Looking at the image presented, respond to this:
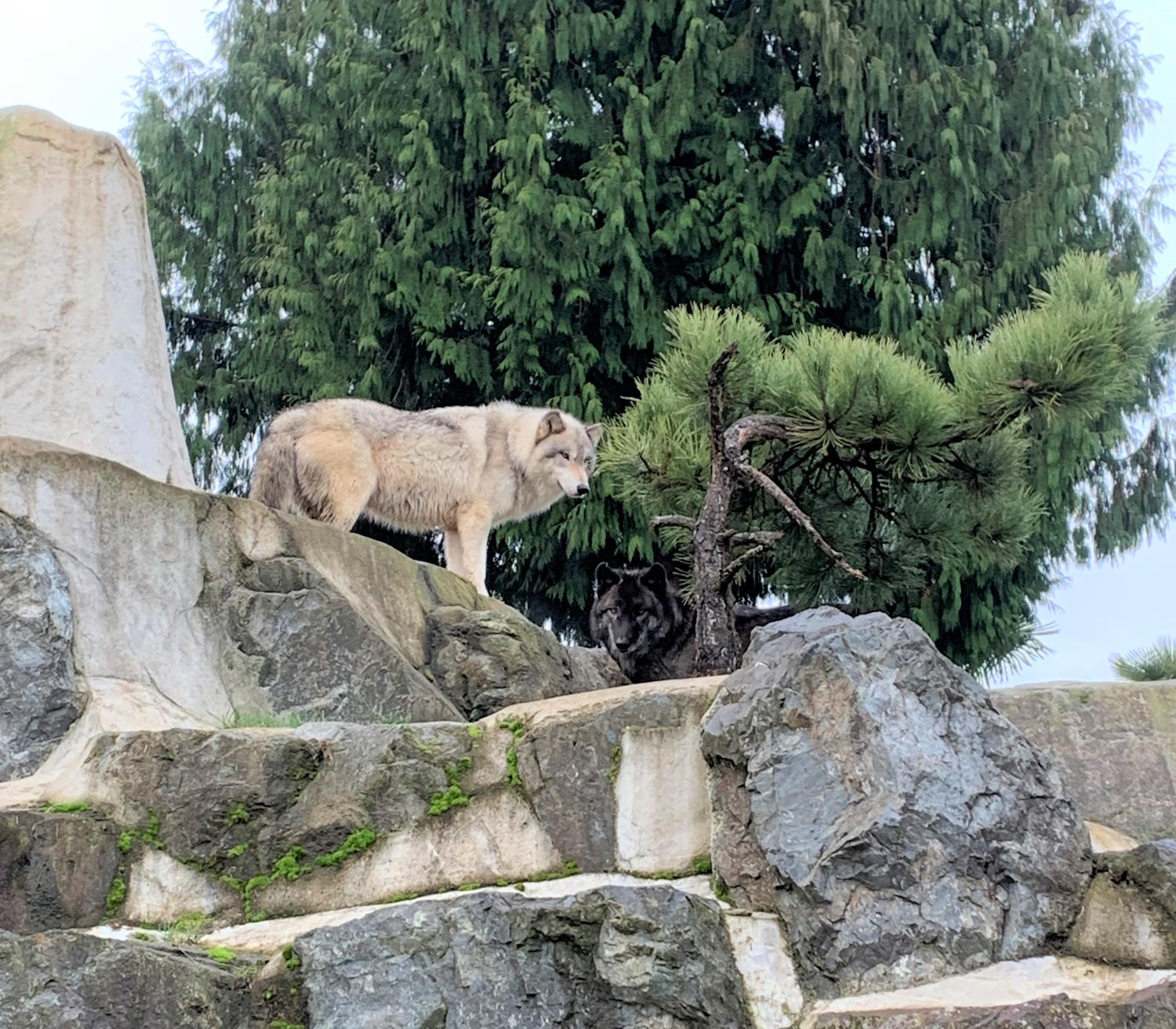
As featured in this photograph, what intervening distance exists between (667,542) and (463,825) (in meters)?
4.72

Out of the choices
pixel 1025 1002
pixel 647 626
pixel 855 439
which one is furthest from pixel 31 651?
pixel 1025 1002

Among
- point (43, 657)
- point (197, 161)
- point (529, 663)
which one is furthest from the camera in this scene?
point (197, 161)

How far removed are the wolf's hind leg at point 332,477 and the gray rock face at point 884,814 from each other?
4.00 m

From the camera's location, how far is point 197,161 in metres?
14.6

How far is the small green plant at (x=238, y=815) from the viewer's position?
4734mm

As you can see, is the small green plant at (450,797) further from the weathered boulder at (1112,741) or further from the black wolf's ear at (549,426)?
the black wolf's ear at (549,426)

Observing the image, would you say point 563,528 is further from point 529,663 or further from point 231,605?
point 231,605

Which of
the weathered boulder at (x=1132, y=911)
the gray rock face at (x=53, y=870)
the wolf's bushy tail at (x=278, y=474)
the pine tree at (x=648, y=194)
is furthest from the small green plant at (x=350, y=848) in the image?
the pine tree at (x=648, y=194)

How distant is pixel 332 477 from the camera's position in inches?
323

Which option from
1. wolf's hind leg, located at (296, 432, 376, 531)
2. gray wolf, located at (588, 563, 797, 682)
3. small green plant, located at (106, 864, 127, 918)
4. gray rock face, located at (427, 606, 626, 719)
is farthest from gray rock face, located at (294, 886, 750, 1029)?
wolf's hind leg, located at (296, 432, 376, 531)

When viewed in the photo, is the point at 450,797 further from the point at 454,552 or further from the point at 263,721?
the point at 454,552

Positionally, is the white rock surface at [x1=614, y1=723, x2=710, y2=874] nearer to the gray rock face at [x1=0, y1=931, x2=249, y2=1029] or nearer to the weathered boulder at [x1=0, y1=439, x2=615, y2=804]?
the gray rock face at [x1=0, y1=931, x2=249, y2=1029]

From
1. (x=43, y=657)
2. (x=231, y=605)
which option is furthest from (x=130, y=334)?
(x=43, y=657)

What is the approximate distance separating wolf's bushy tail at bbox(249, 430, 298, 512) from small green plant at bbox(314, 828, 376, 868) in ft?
12.3
